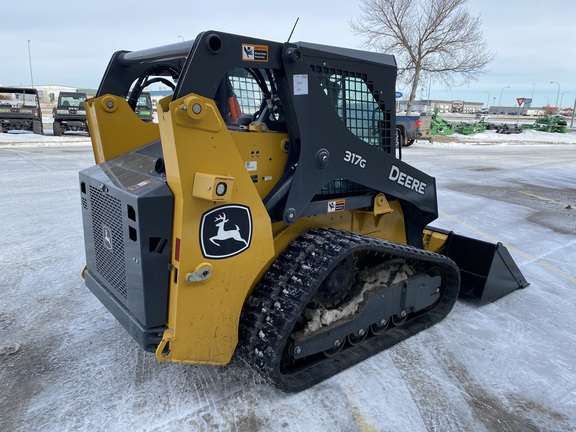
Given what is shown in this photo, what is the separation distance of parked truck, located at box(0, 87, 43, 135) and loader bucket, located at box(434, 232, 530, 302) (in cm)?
2227

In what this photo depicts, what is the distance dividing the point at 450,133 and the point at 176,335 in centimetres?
3111

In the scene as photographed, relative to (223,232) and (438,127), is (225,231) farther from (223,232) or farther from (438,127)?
(438,127)

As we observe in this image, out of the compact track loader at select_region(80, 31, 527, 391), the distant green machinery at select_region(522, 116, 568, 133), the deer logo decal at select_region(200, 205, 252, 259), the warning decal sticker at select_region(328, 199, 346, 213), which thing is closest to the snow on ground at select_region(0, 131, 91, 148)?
the compact track loader at select_region(80, 31, 527, 391)

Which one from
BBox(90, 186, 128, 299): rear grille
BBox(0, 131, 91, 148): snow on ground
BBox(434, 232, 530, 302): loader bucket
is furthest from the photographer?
BBox(0, 131, 91, 148): snow on ground

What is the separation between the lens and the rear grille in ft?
9.39

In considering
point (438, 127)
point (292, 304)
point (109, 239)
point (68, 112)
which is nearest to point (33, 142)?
point (68, 112)

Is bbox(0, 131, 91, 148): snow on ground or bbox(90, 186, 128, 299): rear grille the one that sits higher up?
bbox(90, 186, 128, 299): rear grille

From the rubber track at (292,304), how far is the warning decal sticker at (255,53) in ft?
4.08

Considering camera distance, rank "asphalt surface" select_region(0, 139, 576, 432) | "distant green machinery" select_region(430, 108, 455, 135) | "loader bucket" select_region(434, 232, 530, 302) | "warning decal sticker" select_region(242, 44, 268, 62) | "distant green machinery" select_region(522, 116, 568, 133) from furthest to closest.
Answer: "distant green machinery" select_region(522, 116, 568, 133) < "distant green machinery" select_region(430, 108, 455, 135) < "loader bucket" select_region(434, 232, 530, 302) < "asphalt surface" select_region(0, 139, 576, 432) < "warning decal sticker" select_region(242, 44, 268, 62)

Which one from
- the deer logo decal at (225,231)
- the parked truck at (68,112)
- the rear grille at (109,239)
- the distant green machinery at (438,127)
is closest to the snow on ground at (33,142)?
the parked truck at (68,112)

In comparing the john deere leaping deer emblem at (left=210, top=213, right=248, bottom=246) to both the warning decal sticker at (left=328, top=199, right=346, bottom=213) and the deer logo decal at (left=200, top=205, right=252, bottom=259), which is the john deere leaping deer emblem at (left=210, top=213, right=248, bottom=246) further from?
the warning decal sticker at (left=328, top=199, right=346, bottom=213)

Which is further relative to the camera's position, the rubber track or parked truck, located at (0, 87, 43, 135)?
parked truck, located at (0, 87, 43, 135)

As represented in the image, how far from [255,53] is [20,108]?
23010mm

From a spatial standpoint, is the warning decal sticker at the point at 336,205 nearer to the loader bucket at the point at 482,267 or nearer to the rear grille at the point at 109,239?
the rear grille at the point at 109,239
